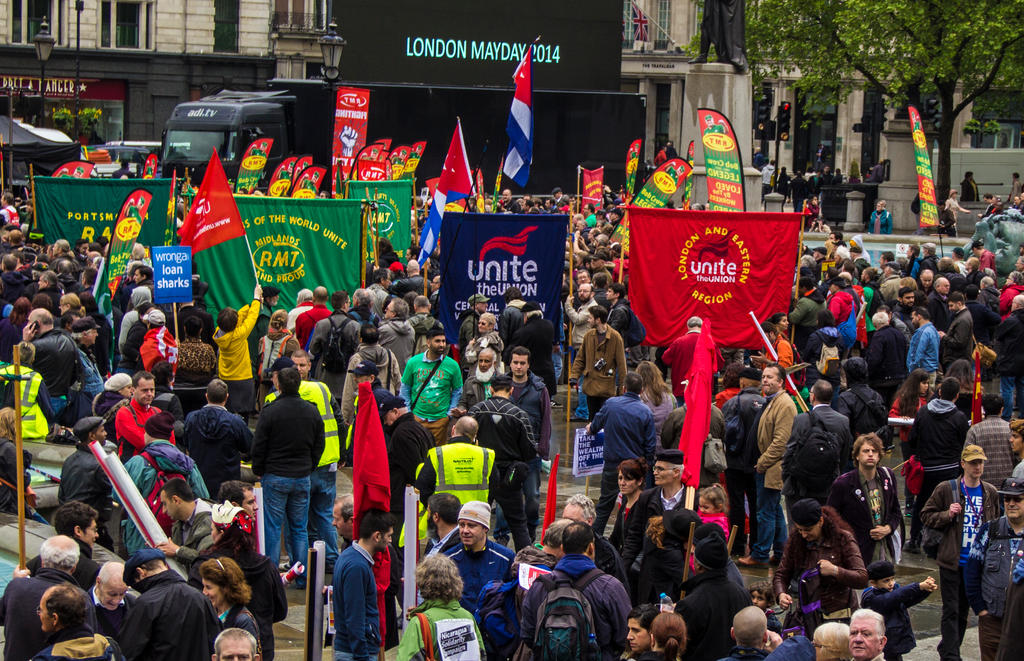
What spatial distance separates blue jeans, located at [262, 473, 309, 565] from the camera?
32.1 feet

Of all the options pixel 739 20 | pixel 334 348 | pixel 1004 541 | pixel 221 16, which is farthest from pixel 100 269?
pixel 221 16

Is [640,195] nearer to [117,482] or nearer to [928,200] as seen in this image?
[928,200]

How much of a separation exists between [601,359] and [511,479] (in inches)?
159

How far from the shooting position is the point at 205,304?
15617mm

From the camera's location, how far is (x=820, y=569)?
25.0ft

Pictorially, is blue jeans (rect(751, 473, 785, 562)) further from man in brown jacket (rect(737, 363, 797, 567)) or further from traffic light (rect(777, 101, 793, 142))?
traffic light (rect(777, 101, 793, 142))

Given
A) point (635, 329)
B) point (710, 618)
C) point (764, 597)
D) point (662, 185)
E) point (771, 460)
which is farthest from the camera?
point (662, 185)

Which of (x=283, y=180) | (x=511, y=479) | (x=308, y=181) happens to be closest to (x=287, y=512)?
(x=511, y=479)

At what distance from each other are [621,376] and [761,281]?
1.88 metres

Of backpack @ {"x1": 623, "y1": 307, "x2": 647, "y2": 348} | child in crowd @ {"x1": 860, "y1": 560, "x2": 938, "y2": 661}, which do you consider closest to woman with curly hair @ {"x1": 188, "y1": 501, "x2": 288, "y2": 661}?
child in crowd @ {"x1": 860, "y1": 560, "x2": 938, "y2": 661}

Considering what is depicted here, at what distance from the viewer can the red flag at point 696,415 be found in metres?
8.64

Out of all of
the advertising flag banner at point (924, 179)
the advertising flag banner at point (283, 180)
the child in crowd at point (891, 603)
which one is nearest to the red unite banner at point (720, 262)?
the advertising flag banner at point (924, 179)

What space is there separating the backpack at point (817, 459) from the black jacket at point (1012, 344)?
6.12m

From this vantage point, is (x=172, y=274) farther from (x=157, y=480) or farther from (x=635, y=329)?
(x=157, y=480)
